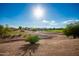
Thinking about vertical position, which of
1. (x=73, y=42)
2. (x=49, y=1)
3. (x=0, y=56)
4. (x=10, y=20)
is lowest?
(x=0, y=56)

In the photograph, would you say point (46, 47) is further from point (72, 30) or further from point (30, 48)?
point (72, 30)

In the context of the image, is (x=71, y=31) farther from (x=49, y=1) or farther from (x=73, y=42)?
(x=49, y=1)

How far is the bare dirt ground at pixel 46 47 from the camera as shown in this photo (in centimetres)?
191

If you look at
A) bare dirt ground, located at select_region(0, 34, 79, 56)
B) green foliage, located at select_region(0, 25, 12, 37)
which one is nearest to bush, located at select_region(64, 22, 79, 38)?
bare dirt ground, located at select_region(0, 34, 79, 56)

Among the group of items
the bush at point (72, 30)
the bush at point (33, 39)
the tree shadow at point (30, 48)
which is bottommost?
the tree shadow at point (30, 48)

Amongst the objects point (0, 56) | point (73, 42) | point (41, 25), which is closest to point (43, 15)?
point (41, 25)

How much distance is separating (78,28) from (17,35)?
706 millimetres

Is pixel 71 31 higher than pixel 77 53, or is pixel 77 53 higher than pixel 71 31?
pixel 71 31

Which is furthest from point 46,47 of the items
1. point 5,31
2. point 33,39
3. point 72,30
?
point 5,31

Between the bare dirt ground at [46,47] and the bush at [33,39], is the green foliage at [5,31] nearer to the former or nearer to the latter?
the bare dirt ground at [46,47]

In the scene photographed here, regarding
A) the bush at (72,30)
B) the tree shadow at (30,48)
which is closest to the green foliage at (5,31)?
the tree shadow at (30,48)

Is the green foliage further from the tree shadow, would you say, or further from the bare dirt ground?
the tree shadow

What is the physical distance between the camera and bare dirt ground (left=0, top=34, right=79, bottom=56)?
1.91m

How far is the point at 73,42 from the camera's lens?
1.92 m
